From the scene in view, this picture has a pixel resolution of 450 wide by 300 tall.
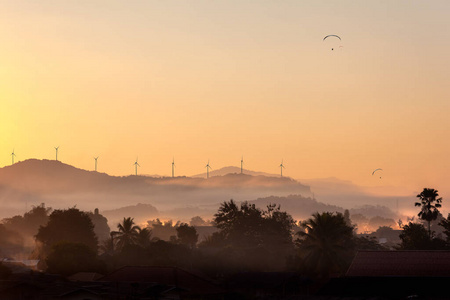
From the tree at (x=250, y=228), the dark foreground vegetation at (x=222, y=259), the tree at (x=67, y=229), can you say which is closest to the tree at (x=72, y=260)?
the dark foreground vegetation at (x=222, y=259)

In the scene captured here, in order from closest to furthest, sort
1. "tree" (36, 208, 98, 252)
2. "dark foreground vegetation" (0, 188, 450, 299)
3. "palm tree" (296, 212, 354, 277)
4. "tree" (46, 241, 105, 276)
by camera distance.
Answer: "dark foreground vegetation" (0, 188, 450, 299) < "palm tree" (296, 212, 354, 277) < "tree" (46, 241, 105, 276) < "tree" (36, 208, 98, 252)

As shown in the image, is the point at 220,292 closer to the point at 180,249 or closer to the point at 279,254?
the point at 180,249

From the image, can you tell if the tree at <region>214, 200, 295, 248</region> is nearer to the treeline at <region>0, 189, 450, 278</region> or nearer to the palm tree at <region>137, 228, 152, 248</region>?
the treeline at <region>0, 189, 450, 278</region>

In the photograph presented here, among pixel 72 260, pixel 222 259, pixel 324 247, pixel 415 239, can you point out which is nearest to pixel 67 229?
pixel 222 259

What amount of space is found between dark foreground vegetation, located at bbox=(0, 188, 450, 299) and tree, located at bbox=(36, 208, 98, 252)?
0.79 feet

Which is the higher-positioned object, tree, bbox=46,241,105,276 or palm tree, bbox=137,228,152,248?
palm tree, bbox=137,228,152,248

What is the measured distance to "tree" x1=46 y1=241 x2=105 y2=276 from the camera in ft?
446

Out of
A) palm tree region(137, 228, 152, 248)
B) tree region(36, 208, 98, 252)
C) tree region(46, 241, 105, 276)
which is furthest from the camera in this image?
tree region(36, 208, 98, 252)

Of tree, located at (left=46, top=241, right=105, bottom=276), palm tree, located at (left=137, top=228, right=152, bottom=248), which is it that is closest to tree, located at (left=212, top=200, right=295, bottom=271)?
palm tree, located at (left=137, top=228, right=152, bottom=248)

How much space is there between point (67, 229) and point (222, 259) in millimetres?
46725

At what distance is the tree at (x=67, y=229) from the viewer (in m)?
187

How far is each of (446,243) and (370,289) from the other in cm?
5441

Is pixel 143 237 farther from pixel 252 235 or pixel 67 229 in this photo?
pixel 252 235

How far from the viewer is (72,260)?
452 feet
